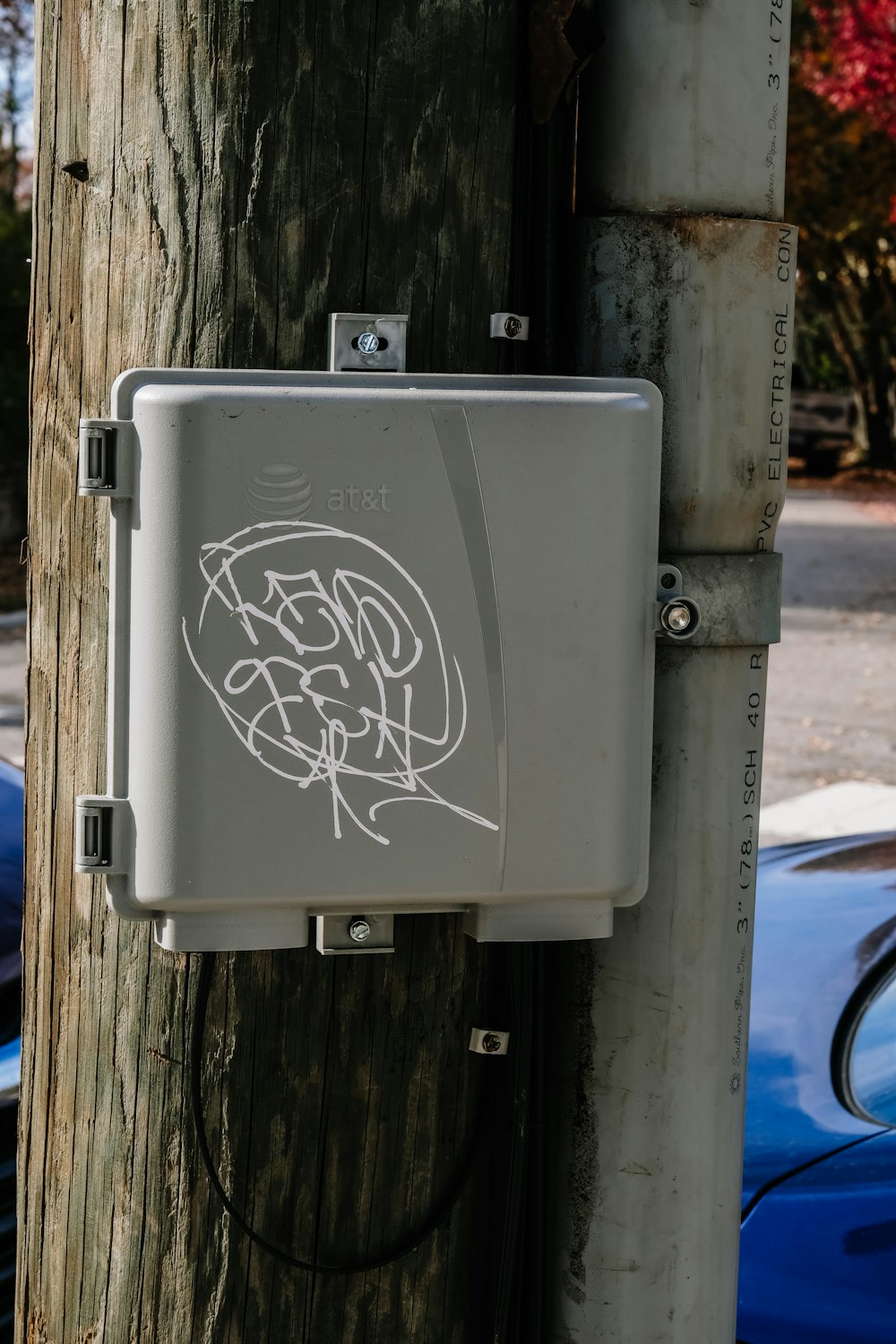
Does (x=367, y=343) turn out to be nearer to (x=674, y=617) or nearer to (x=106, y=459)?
(x=106, y=459)

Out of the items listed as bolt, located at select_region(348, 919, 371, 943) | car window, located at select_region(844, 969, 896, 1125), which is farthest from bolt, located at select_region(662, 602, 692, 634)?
car window, located at select_region(844, 969, 896, 1125)

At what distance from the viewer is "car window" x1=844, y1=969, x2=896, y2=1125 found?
2537mm

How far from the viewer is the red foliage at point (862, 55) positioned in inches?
664

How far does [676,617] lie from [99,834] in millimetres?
620

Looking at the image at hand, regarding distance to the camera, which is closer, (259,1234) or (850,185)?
(259,1234)

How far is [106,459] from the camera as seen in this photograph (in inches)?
57.2

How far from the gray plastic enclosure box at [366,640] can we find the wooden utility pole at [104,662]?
14 cm

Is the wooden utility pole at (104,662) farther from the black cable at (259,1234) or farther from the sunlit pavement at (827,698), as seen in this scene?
the sunlit pavement at (827,698)

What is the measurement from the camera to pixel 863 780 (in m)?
8.12

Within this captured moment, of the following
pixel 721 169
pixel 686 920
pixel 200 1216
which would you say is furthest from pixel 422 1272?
pixel 721 169

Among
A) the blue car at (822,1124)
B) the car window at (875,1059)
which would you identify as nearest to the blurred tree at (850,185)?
the blue car at (822,1124)

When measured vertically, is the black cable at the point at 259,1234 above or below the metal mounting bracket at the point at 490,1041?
below

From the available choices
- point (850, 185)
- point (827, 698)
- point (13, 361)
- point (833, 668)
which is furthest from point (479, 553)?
point (850, 185)

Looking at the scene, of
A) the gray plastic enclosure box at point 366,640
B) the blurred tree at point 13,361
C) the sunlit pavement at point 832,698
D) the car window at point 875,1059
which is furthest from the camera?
the blurred tree at point 13,361
